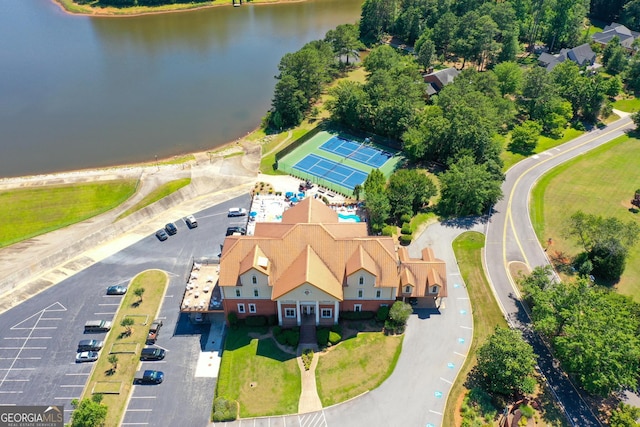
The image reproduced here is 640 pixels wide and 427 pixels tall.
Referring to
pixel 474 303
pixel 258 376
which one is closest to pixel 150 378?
pixel 258 376

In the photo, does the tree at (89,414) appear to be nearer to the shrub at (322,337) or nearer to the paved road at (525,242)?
the shrub at (322,337)

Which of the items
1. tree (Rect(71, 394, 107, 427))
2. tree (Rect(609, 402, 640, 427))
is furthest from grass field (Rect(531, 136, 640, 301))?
tree (Rect(71, 394, 107, 427))

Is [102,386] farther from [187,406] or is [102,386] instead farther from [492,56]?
[492,56]

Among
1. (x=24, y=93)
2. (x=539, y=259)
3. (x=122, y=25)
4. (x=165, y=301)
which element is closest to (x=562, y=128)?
(x=539, y=259)

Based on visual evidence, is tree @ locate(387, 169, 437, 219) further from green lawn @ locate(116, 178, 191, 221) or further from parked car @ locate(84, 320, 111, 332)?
parked car @ locate(84, 320, 111, 332)

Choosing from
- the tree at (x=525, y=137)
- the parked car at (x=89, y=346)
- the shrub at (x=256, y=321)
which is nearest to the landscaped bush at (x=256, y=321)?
the shrub at (x=256, y=321)
